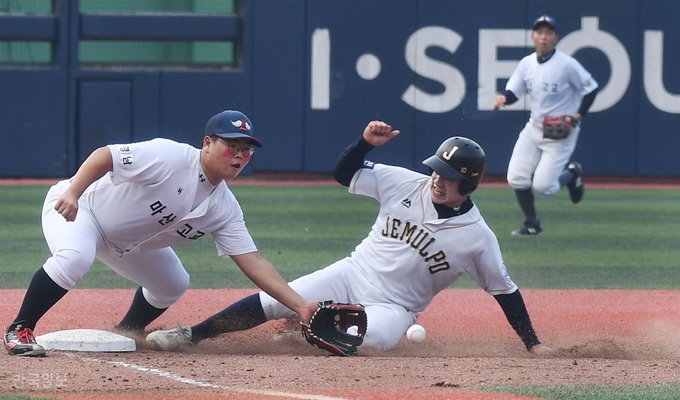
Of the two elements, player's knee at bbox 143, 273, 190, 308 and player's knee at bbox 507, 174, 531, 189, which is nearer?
player's knee at bbox 143, 273, 190, 308

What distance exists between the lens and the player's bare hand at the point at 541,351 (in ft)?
18.2

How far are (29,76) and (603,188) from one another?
7798 mm

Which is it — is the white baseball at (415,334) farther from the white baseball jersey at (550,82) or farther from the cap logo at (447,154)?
the white baseball jersey at (550,82)

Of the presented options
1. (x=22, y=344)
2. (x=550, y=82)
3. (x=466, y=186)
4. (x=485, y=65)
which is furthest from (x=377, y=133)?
(x=485, y=65)

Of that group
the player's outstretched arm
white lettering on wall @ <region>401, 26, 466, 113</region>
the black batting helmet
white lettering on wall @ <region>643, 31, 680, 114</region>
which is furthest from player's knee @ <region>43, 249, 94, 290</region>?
white lettering on wall @ <region>643, 31, 680, 114</region>

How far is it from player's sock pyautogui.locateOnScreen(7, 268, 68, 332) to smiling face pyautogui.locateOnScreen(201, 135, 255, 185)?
2.82ft

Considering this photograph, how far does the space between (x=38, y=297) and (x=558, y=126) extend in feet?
22.0

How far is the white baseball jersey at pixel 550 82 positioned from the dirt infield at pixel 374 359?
3.83m

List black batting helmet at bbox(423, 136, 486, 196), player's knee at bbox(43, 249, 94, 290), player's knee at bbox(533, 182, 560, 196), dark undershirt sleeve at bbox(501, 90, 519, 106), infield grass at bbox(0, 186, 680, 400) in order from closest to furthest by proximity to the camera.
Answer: player's knee at bbox(43, 249, 94, 290) < black batting helmet at bbox(423, 136, 486, 196) < infield grass at bbox(0, 186, 680, 400) < dark undershirt sleeve at bbox(501, 90, 519, 106) < player's knee at bbox(533, 182, 560, 196)

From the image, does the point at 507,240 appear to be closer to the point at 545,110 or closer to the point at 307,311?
the point at 545,110

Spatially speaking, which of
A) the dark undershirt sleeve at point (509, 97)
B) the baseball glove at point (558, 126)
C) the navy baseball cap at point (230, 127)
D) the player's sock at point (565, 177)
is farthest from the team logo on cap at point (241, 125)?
the player's sock at point (565, 177)

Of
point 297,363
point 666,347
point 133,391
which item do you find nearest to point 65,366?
point 133,391

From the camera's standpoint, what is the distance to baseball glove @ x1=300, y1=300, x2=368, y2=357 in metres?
5.23

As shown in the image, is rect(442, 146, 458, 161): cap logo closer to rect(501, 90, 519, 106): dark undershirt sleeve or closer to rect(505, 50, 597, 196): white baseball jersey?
rect(501, 90, 519, 106): dark undershirt sleeve
